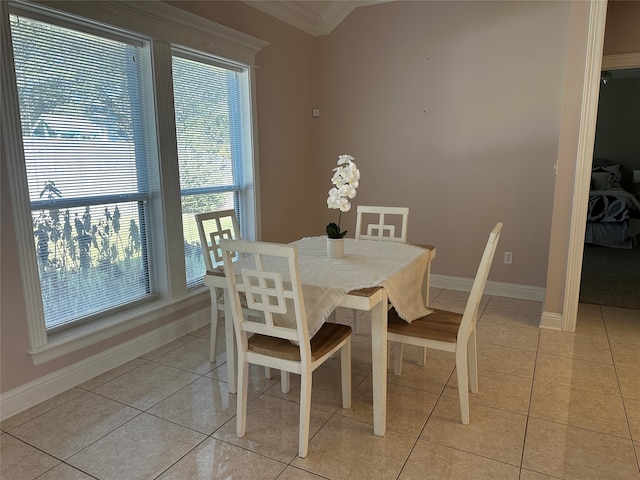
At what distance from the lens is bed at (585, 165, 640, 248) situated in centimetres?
606

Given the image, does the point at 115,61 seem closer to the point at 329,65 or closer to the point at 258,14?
the point at 258,14

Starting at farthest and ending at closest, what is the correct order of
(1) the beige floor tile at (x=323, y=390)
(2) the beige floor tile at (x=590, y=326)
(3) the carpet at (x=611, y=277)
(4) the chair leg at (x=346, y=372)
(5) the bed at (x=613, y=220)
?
(5) the bed at (x=613, y=220)
(3) the carpet at (x=611, y=277)
(2) the beige floor tile at (x=590, y=326)
(1) the beige floor tile at (x=323, y=390)
(4) the chair leg at (x=346, y=372)

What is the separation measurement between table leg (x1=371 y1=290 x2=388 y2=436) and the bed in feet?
17.1

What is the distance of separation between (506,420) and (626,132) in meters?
7.69

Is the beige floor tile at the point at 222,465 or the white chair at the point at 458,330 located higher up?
the white chair at the point at 458,330

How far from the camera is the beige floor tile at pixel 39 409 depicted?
7.44ft

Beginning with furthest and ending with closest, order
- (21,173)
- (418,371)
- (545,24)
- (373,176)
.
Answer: (373,176) → (545,24) → (418,371) → (21,173)

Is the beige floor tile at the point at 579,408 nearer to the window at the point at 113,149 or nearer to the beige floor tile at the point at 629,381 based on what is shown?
the beige floor tile at the point at 629,381

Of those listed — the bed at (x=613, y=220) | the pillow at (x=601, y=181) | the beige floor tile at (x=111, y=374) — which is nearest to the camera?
the beige floor tile at (x=111, y=374)

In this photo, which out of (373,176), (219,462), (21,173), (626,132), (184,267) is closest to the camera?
(219,462)

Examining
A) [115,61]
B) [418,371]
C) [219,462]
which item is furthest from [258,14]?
[219,462]

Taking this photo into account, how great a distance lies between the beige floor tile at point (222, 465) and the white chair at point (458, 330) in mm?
841

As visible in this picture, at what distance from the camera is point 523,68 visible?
12.4 feet

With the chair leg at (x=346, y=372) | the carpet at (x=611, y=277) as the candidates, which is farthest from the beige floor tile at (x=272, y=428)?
the carpet at (x=611, y=277)
